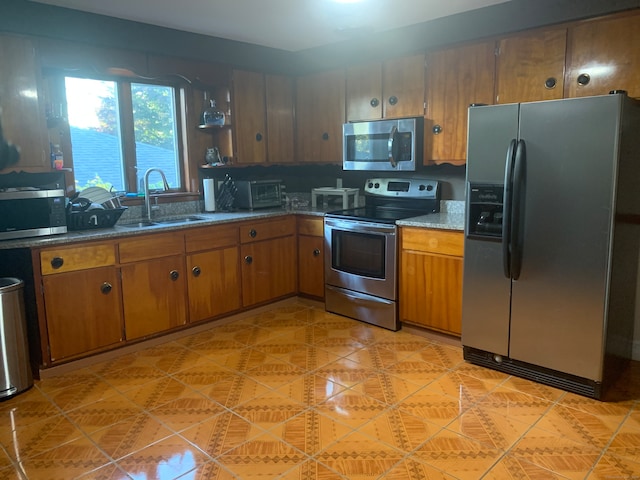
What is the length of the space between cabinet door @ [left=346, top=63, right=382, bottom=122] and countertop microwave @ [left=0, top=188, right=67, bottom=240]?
246 centimetres

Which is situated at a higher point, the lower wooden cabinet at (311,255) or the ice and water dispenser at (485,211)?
the ice and water dispenser at (485,211)

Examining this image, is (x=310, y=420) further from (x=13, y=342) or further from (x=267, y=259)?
(x=267, y=259)

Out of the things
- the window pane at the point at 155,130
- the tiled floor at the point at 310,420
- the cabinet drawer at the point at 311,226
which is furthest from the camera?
the cabinet drawer at the point at 311,226

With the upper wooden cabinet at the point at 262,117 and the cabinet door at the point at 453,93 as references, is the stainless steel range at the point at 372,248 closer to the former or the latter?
the cabinet door at the point at 453,93

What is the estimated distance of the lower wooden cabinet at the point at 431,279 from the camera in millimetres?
3430

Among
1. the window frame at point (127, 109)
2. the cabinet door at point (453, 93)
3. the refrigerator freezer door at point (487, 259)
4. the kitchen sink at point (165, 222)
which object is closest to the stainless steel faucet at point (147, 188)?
the kitchen sink at point (165, 222)

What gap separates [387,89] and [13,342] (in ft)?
10.6

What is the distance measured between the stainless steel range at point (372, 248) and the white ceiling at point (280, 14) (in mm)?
1328

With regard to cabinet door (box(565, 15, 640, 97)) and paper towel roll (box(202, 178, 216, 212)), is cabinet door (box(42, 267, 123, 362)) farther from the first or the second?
cabinet door (box(565, 15, 640, 97))

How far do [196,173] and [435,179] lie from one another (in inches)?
84.0

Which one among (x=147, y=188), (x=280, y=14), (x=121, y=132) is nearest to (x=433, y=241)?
(x=280, y=14)

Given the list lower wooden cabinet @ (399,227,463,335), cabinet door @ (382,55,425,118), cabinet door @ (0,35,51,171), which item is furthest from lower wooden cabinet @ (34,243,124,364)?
cabinet door @ (382,55,425,118)

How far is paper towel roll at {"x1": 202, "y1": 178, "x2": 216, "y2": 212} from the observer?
436 cm

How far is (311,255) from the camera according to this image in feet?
14.6
